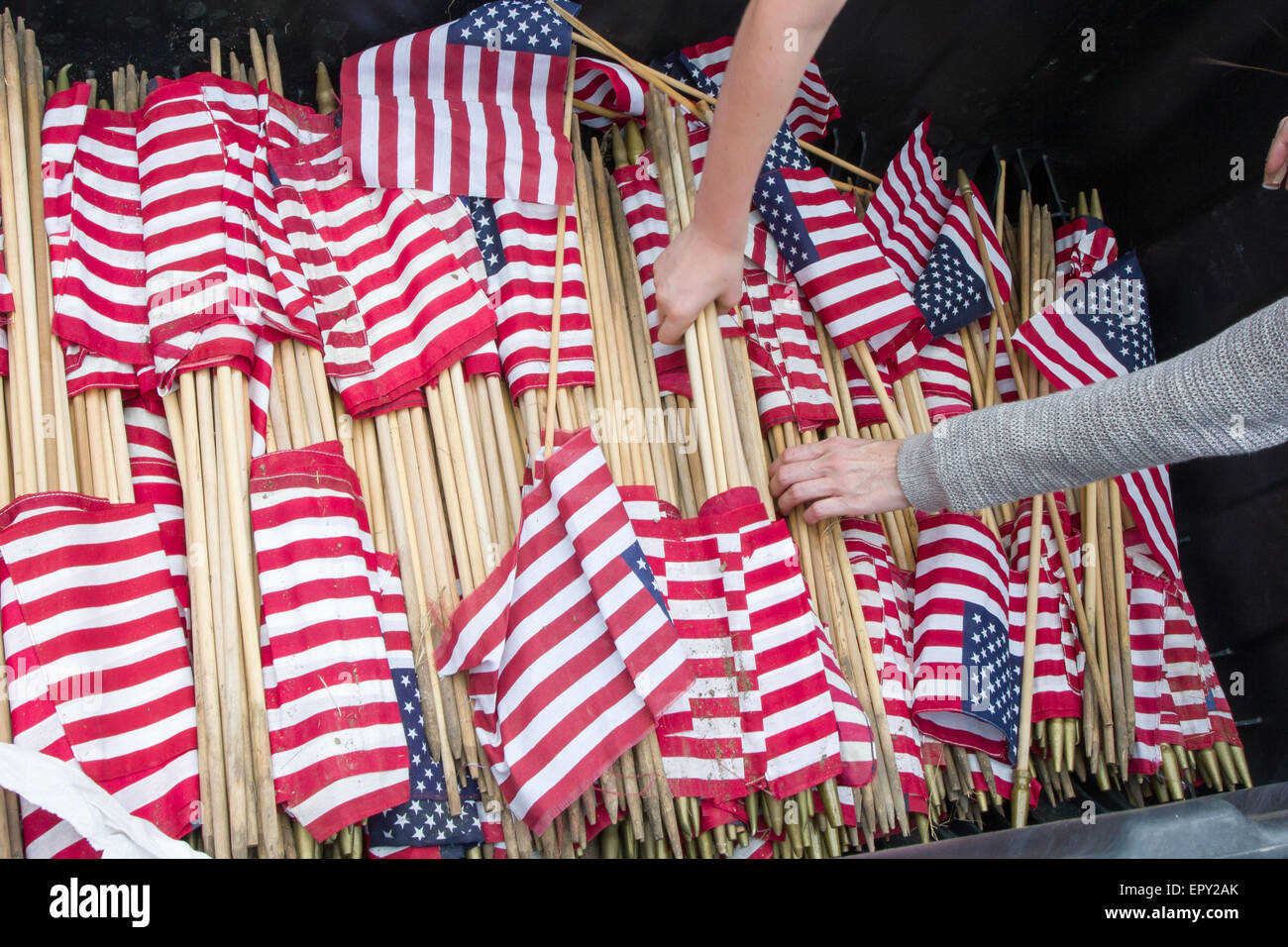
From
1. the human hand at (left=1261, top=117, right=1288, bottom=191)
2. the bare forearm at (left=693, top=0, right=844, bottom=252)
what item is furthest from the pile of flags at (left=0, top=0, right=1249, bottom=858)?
the human hand at (left=1261, top=117, right=1288, bottom=191)

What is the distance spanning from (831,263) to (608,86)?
638mm

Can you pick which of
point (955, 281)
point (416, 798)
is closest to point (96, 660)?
point (416, 798)

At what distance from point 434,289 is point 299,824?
0.96 meters

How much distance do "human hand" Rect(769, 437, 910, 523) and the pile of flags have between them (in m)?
0.06

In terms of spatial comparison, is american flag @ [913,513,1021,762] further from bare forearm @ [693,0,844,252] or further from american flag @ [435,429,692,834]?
bare forearm @ [693,0,844,252]

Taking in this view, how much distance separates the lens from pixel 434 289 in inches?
75.8

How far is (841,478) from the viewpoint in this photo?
1916 millimetres

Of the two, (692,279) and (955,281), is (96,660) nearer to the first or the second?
(692,279)

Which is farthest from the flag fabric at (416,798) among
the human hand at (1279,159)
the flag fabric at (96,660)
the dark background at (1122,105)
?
the human hand at (1279,159)

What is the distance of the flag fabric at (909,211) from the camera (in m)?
2.56

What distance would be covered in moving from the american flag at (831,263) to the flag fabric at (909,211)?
254 millimetres
